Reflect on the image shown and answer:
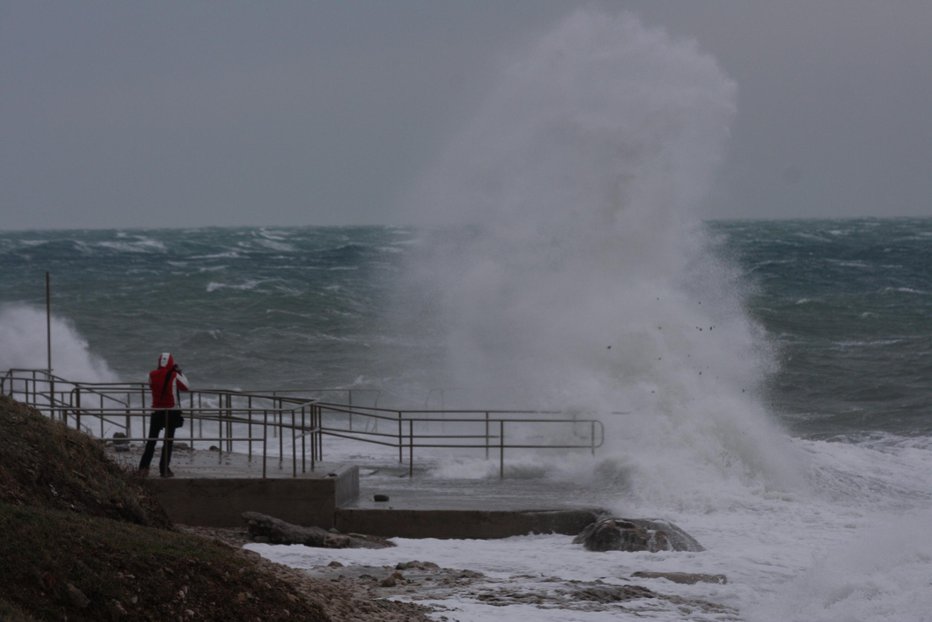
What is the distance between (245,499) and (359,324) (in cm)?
3120

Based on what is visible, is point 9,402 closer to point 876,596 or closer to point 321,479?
point 321,479

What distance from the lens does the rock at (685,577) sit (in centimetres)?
1164

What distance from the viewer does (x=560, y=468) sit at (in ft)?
Answer: 58.3

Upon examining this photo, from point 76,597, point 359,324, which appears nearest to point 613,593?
point 76,597

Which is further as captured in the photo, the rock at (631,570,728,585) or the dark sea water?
the dark sea water

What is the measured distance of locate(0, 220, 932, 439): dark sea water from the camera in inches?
1247

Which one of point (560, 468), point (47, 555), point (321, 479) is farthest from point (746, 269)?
point (47, 555)

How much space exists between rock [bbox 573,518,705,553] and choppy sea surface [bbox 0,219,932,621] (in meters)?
0.35

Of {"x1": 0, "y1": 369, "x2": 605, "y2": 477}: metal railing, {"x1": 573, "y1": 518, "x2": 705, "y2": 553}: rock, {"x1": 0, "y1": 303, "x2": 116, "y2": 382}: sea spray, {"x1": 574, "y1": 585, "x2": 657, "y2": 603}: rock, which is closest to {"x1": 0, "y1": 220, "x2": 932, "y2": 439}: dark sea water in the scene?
{"x1": 0, "y1": 303, "x2": 116, "y2": 382}: sea spray

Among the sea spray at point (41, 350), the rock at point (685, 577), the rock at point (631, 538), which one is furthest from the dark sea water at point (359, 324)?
the rock at point (685, 577)

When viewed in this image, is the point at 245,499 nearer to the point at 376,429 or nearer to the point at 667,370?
the point at 376,429

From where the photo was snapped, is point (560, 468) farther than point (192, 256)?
No

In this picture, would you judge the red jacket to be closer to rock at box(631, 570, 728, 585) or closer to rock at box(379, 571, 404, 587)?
rock at box(379, 571, 404, 587)

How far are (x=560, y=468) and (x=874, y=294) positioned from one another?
38.5 metres
